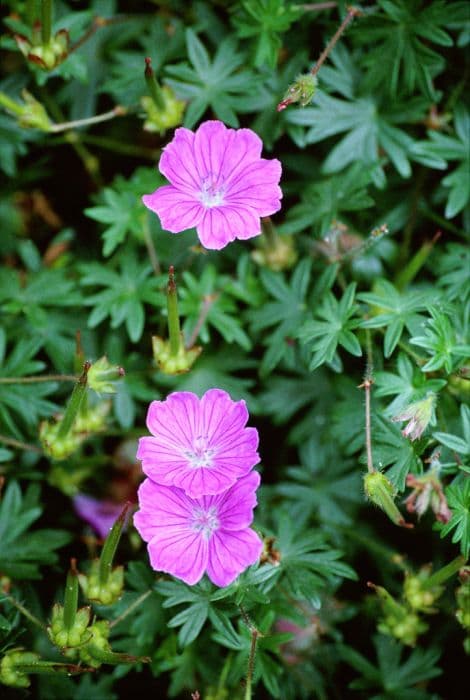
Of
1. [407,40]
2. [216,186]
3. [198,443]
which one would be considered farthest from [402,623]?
[407,40]

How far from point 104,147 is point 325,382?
1.20m

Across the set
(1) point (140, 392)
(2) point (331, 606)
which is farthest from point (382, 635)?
(1) point (140, 392)

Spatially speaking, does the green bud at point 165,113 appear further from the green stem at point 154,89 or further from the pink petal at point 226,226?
the pink petal at point 226,226

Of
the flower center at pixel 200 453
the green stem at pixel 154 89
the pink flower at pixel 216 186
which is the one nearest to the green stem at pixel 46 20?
the green stem at pixel 154 89

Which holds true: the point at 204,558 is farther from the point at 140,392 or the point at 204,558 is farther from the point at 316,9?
the point at 316,9

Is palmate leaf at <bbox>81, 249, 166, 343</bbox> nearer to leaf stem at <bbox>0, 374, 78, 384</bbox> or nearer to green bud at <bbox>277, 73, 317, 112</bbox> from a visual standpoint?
leaf stem at <bbox>0, 374, 78, 384</bbox>

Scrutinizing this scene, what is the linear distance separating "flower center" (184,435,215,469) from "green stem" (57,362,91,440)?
291 mm

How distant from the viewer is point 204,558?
200 centimetres

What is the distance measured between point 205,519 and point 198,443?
185 millimetres

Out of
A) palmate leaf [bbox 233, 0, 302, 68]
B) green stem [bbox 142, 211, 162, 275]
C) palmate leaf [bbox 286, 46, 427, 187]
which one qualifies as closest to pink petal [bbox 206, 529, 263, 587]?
green stem [bbox 142, 211, 162, 275]

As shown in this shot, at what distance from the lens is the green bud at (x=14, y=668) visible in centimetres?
212

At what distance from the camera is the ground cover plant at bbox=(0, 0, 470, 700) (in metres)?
2.13

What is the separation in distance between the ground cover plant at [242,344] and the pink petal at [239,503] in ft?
0.07

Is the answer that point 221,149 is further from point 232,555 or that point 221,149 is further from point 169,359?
point 232,555
